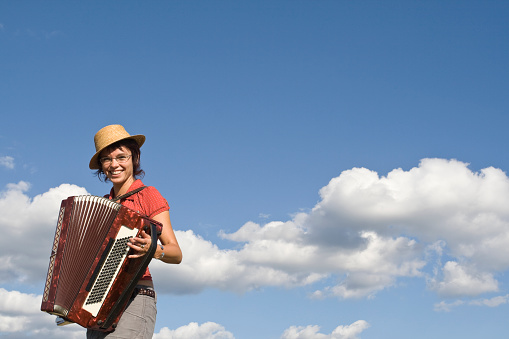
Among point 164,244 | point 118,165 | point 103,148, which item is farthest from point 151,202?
point 103,148

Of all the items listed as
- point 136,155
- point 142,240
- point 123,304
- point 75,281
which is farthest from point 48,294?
point 136,155

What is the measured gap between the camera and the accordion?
561 centimetres

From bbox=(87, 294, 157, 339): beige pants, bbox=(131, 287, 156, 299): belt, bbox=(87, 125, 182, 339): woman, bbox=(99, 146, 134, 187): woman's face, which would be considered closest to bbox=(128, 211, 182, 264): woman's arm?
bbox=(87, 125, 182, 339): woman

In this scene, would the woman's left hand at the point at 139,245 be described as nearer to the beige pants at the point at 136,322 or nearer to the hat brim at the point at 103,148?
the beige pants at the point at 136,322

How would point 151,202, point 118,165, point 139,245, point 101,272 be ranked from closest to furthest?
point 139,245 < point 101,272 < point 151,202 < point 118,165

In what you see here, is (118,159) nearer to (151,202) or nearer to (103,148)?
(103,148)

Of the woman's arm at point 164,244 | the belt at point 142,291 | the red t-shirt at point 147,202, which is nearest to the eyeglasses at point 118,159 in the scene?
the red t-shirt at point 147,202

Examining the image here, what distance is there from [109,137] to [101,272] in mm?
1511

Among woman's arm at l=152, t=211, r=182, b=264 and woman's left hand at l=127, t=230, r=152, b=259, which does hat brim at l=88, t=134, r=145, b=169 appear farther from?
woman's left hand at l=127, t=230, r=152, b=259

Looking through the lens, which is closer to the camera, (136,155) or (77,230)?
(77,230)

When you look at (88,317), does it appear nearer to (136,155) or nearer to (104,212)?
(104,212)

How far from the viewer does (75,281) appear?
18.8 feet

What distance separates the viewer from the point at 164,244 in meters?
5.94

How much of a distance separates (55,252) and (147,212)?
957 mm
